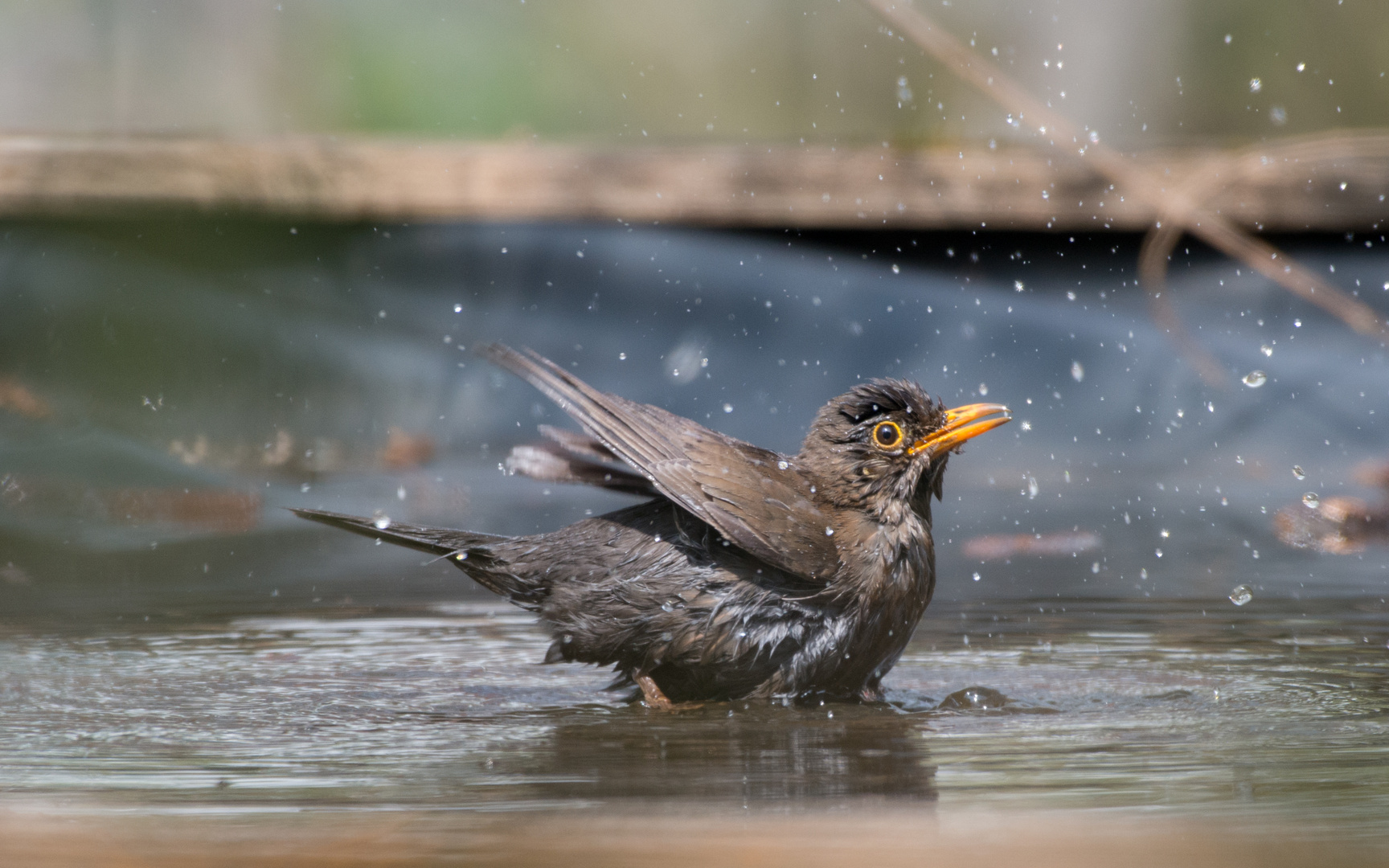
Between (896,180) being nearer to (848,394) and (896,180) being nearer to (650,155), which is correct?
(650,155)

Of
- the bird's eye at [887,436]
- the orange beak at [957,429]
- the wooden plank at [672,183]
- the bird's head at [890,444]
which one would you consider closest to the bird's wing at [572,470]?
the bird's head at [890,444]

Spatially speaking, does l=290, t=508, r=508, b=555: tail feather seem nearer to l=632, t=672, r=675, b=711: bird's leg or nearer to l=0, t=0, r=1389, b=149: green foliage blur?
l=632, t=672, r=675, b=711: bird's leg

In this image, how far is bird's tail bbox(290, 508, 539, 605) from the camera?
3.73 meters

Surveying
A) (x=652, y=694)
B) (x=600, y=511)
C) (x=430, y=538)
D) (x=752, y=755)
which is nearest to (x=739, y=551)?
(x=652, y=694)

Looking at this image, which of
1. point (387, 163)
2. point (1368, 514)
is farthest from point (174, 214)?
point (1368, 514)

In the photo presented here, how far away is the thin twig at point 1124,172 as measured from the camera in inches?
165

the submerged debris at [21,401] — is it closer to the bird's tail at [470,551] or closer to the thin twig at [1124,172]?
the bird's tail at [470,551]

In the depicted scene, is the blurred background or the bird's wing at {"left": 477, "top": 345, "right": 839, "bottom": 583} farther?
the bird's wing at {"left": 477, "top": 345, "right": 839, "bottom": 583}

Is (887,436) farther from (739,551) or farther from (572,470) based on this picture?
(572,470)

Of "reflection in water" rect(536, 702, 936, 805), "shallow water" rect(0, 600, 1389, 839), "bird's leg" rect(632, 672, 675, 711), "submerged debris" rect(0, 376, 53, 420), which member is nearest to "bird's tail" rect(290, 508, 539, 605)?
"shallow water" rect(0, 600, 1389, 839)

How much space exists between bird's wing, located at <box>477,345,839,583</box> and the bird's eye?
240mm

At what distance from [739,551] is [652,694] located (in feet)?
1.25

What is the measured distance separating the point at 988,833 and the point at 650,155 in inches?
196

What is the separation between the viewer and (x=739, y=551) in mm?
3400
